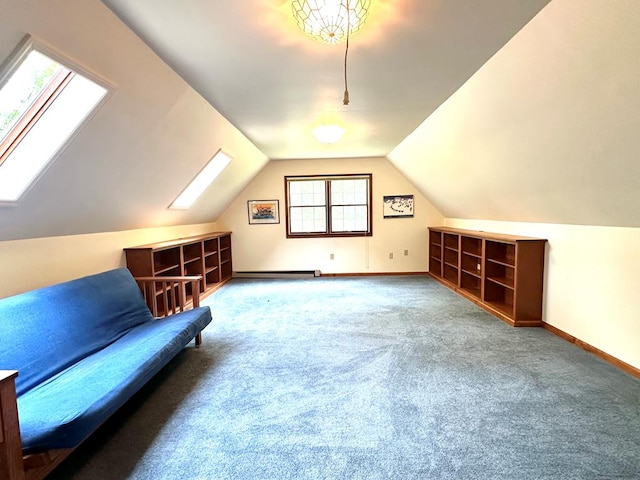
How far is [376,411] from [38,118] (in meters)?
2.82

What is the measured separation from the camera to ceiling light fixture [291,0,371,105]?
160 centimetres

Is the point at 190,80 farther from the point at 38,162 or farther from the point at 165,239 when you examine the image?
the point at 165,239

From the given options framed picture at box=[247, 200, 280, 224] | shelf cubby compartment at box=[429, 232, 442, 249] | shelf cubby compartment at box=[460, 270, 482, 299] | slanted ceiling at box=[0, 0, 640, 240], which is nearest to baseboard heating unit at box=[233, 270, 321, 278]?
framed picture at box=[247, 200, 280, 224]

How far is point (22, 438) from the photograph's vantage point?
133 centimetres

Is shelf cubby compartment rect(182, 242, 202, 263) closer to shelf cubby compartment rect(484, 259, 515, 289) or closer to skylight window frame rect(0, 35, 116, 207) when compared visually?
skylight window frame rect(0, 35, 116, 207)

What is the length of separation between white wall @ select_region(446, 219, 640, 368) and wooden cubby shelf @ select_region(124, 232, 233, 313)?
11.9 ft

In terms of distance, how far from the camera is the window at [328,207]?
21.3 ft

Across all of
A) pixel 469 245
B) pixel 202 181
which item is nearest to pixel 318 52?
pixel 202 181

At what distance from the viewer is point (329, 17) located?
1656 mm

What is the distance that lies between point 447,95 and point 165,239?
12.9ft

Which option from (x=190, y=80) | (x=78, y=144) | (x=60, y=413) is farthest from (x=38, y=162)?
(x=60, y=413)

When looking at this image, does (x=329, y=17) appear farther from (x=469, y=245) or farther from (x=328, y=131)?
(x=469, y=245)

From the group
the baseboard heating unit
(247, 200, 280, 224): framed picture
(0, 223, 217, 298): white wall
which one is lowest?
the baseboard heating unit

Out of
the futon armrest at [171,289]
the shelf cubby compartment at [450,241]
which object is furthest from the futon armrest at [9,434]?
the shelf cubby compartment at [450,241]
